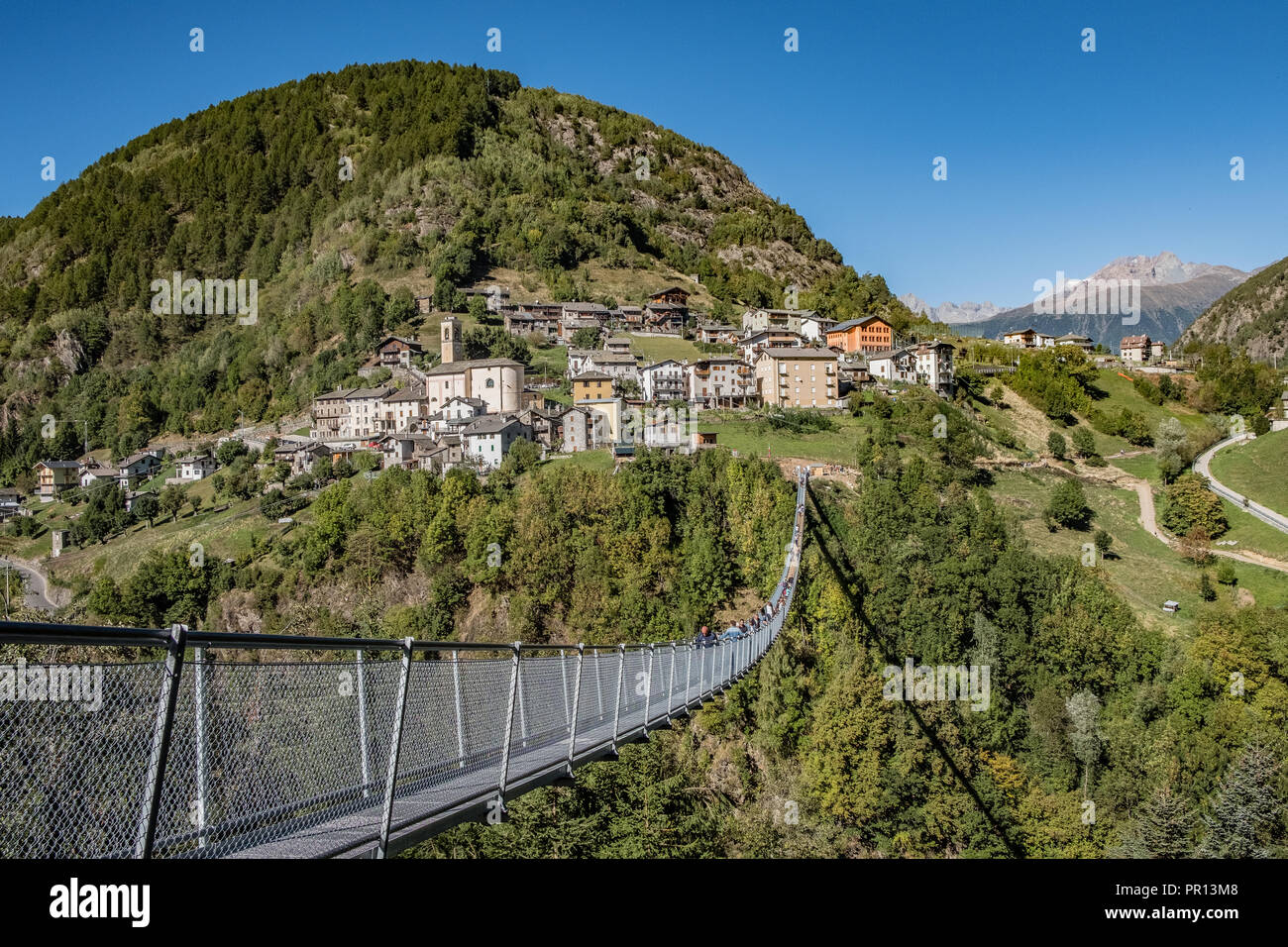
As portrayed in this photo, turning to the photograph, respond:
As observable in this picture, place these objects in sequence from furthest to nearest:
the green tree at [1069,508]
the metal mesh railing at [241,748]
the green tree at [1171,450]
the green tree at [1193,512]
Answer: the green tree at [1171,450] → the green tree at [1069,508] → the green tree at [1193,512] → the metal mesh railing at [241,748]

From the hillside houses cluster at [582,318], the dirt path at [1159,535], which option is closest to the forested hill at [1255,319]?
the dirt path at [1159,535]

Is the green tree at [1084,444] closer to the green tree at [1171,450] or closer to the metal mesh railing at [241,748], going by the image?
the green tree at [1171,450]

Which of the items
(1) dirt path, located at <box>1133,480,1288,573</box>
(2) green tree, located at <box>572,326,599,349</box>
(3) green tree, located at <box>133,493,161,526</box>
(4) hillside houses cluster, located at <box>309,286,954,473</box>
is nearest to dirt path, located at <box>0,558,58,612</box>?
(3) green tree, located at <box>133,493,161,526</box>

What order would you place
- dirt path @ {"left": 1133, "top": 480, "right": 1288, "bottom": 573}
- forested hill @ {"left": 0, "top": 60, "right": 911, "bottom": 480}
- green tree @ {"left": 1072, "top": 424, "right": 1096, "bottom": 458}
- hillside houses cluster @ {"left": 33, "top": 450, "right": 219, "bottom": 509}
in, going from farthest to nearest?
forested hill @ {"left": 0, "top": 60, "right": 911, "bottom": 480} → hillside houses cluster @ {"left": 33, "top": 450, "right": 219, "bottom": 509} → green tree @ {"left": 1072, "top": 424, "right": 1096, "bottom": 458} → dirt path @ {"left": 1133, "top": 480, "right": 1288, "bottom": 573}

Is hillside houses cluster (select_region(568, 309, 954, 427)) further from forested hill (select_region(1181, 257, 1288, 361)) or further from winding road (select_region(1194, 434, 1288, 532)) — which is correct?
forested hill (select_region(1181, 257, 1288, 361))

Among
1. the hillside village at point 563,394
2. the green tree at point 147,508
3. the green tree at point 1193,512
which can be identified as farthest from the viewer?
the green tree at point 147,508

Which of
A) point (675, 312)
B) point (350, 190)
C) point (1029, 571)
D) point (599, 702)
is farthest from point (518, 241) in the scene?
point (599, 702)

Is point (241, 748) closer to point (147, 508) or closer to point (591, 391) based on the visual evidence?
point (591, 391)

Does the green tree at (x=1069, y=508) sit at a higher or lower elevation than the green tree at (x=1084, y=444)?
lower
